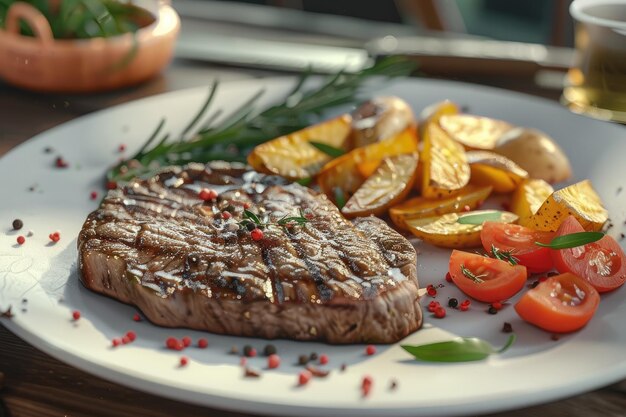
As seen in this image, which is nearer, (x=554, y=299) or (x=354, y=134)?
(x=554, y=299)

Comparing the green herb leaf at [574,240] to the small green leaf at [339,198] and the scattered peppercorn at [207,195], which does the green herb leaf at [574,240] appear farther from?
the scattered peppercorn at [207,195]

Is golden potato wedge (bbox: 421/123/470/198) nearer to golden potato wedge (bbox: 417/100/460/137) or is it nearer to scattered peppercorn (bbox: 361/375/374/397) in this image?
golden potato wedge (bbox: 417/100/460/137)

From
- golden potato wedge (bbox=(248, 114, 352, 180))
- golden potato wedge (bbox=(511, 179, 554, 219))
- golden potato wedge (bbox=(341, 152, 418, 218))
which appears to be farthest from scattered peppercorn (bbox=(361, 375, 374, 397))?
golden potato wedge (bbox=(248, 114, 352, 180))

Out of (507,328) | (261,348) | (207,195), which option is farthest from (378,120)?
(261,348)

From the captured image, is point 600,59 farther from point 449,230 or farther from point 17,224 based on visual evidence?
point 17,224

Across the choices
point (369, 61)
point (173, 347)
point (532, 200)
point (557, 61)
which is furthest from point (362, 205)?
point (557, 61)

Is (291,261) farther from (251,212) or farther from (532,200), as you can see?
(532,200)

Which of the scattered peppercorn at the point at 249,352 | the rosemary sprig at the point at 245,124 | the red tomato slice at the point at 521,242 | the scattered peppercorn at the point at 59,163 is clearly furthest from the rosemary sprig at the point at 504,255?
the scattered peppercorn at the point at 59,163

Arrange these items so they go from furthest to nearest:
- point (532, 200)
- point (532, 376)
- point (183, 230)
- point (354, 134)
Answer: point (354, 134), point (532, 200), point (183, 230), point (532, 376)
